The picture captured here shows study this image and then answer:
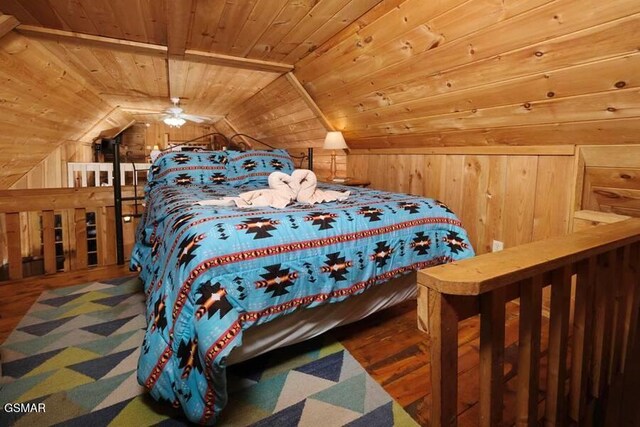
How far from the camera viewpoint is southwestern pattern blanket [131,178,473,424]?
1.19m

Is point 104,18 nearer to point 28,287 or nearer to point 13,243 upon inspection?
point 13,243

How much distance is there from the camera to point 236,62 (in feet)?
10.1

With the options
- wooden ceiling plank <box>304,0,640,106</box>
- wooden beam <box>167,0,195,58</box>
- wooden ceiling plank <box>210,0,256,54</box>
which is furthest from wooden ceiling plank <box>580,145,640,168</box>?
wooden beam <box>167,0,195,58</box>

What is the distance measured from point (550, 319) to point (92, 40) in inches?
125

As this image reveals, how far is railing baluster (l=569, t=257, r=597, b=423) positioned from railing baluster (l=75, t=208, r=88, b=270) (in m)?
3.32

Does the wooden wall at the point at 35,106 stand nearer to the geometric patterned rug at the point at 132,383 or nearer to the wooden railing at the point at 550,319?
the geometric patterned rug at the point at 132,383

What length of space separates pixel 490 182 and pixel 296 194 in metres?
1.39

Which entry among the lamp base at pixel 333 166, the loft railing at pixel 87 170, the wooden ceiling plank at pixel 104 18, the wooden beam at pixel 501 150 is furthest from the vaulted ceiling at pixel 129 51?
the wooden beam at pixel 501 150

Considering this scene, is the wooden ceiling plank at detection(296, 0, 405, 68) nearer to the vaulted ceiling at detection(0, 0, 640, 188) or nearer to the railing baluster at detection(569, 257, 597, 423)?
the vaulted ceiling at detection(0, 0, 640, 188)

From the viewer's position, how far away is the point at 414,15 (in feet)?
6.43

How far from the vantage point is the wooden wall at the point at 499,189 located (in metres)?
2.02

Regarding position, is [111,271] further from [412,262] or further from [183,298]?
[412,262]

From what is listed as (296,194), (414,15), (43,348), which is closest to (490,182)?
(414,15)

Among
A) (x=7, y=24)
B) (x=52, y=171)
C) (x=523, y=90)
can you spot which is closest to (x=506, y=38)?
(x=523, y=90)
